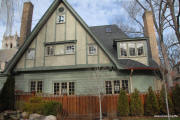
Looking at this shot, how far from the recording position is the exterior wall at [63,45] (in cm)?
1234

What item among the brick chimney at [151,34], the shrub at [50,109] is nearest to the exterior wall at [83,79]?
the brick chimney at [151,34]

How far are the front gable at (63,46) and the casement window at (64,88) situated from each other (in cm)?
157

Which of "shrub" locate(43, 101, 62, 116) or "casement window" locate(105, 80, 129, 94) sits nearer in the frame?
"shrub" locate(43, 101, 62, 116)

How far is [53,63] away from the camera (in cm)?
1264

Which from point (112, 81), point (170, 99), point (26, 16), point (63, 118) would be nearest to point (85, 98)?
point (63, 118)

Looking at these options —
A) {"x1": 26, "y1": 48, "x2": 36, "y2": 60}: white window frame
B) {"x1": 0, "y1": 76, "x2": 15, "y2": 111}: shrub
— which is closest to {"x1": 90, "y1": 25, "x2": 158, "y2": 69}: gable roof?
{"x1": 26, "y1": 48, "x2": 36, "y2": 60}: white window frame

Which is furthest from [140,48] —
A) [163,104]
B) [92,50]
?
[163,104]

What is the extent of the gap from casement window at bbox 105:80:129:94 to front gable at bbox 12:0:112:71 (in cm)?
160

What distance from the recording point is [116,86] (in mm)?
11969

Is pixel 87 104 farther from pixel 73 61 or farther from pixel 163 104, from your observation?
pixel 163 104

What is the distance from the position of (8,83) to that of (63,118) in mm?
4679

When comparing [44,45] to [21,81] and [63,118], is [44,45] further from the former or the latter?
[63,118]

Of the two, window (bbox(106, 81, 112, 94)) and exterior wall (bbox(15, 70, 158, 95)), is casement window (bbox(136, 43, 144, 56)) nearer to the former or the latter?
exterior wall (bbox(15, 70, 158, 95))

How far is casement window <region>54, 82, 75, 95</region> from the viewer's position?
484 inches
